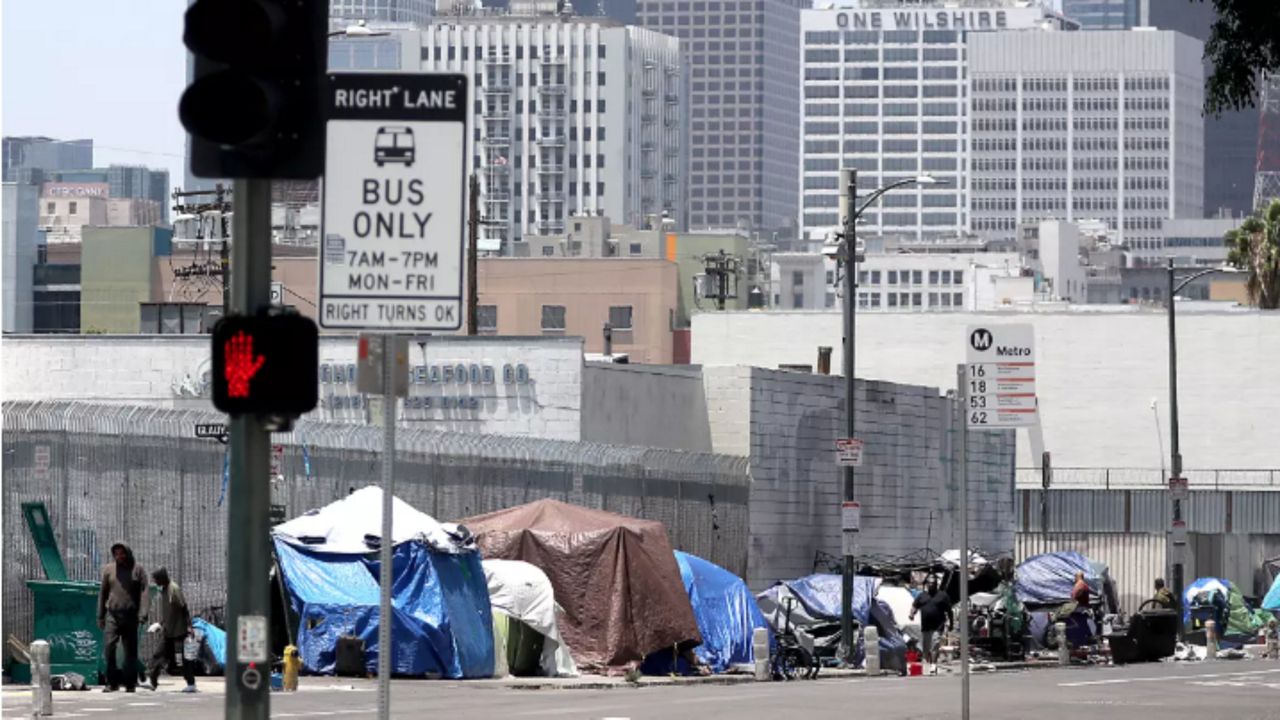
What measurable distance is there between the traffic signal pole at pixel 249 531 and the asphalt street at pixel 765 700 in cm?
1313

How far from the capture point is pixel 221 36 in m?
10.7

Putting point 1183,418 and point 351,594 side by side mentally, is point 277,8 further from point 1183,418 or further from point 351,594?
point 1183,418

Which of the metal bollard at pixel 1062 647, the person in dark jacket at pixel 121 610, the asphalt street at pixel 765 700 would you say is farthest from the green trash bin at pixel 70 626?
the metal bollard at pixel 1062 647

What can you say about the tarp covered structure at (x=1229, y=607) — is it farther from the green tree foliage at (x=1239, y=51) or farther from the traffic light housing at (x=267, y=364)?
the traffic light housing at (x=267, y=364)

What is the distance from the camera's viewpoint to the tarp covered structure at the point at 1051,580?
49094mm

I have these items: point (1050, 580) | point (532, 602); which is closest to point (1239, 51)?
point (532, 602)

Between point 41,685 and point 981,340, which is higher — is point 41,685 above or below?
below

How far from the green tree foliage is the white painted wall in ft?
88.4

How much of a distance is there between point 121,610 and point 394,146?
17.5 m

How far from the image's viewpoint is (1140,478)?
256 feet

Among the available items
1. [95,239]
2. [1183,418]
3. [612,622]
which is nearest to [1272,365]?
[1183,418]

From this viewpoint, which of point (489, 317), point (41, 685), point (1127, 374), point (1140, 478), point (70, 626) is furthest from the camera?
point (489, 317)

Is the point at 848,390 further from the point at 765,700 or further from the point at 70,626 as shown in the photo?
the point at 70,626

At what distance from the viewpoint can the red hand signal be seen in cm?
1098
